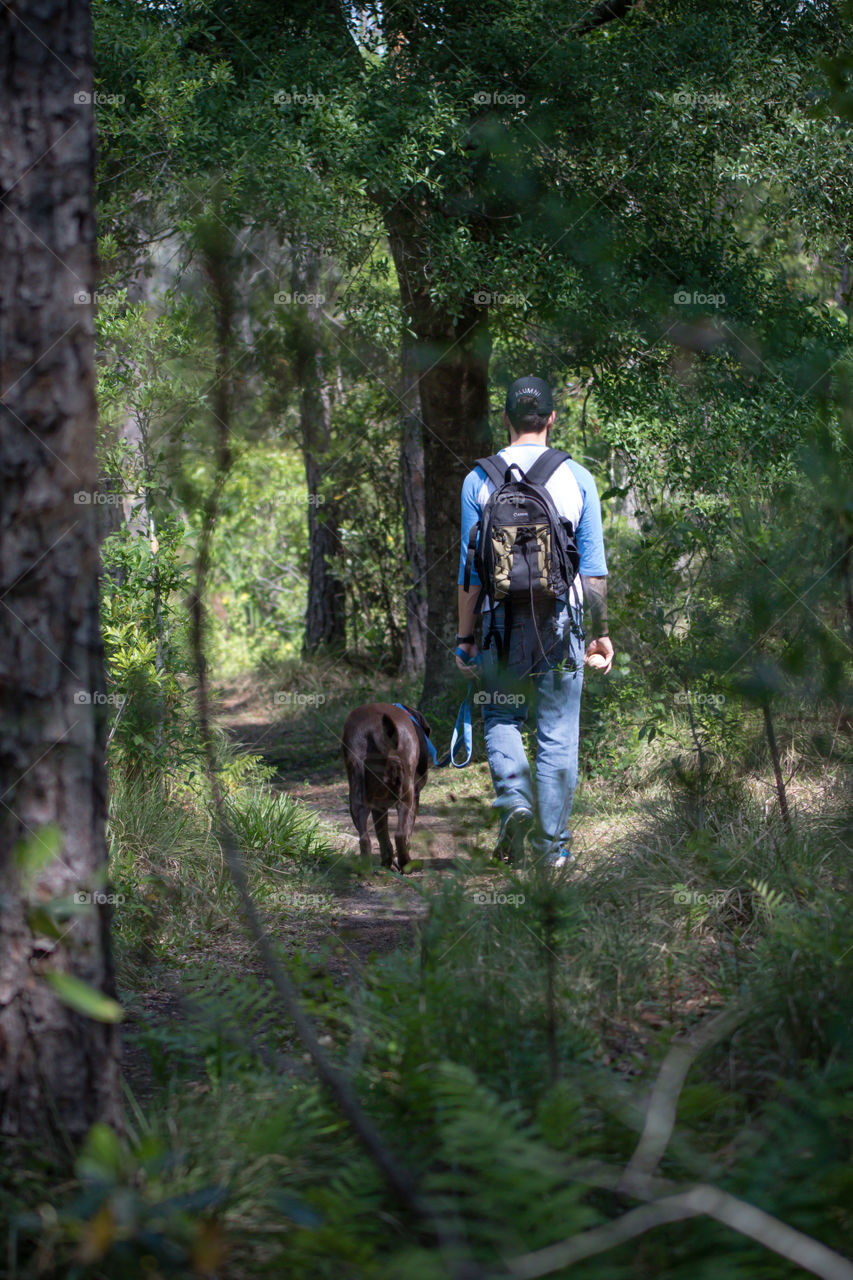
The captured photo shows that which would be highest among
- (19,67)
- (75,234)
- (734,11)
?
(734,11)

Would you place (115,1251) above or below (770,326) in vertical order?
below

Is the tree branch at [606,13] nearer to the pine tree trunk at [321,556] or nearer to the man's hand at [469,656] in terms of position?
the man's hand at [469,656]

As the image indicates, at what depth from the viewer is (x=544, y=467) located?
16.0ft

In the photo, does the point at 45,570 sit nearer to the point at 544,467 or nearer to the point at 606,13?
the point at 544,467

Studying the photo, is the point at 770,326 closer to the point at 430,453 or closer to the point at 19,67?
the point at 430,453

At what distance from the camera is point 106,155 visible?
6.80m

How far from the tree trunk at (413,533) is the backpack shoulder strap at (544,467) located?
5.98m

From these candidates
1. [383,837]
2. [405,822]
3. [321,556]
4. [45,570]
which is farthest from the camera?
[321,556]

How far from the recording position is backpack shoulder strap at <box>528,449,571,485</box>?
191 inches

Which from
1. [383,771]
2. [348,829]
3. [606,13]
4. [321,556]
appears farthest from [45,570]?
[321,556]

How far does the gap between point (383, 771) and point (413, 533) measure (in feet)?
18.7

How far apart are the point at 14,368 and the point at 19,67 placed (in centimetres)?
64

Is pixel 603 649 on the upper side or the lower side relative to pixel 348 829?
upper

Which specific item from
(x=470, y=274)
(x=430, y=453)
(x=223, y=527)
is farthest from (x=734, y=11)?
(x=223, y=527)
